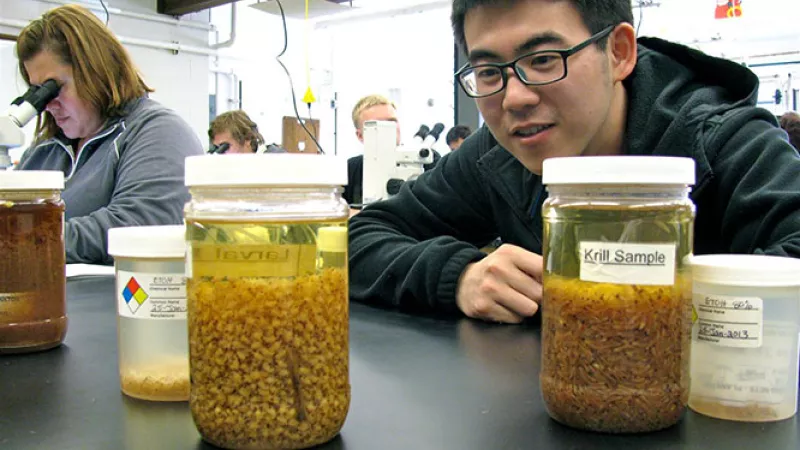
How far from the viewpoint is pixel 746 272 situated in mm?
485

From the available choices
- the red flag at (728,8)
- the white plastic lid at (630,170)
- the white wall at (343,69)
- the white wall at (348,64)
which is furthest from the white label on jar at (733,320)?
the white wall at (343,69)

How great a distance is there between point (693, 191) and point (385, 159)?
7.45 feet

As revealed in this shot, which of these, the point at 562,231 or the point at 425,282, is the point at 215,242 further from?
the point at 425,282

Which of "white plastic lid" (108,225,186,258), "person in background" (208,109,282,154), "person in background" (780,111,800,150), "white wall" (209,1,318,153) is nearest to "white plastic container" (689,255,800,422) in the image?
"white plastic lid" (108,225,186,258)

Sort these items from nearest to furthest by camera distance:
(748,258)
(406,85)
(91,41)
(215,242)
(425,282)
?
(215,242), (748,258), (425,282), (91,41), (406,85)

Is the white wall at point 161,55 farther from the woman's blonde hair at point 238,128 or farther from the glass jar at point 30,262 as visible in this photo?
the glass jar at point 30,262

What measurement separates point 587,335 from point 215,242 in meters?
0.26

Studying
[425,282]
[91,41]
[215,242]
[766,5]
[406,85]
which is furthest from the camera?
[406,85]

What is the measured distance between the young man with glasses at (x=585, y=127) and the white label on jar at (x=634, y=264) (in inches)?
15.5

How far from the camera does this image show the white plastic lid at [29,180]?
0.69m

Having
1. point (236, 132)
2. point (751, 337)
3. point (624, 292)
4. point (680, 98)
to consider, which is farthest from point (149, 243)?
point (236, 132)

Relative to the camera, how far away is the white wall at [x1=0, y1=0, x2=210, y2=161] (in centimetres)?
402

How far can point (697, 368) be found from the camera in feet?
1.67

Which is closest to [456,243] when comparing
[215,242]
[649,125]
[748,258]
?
[649,125]
